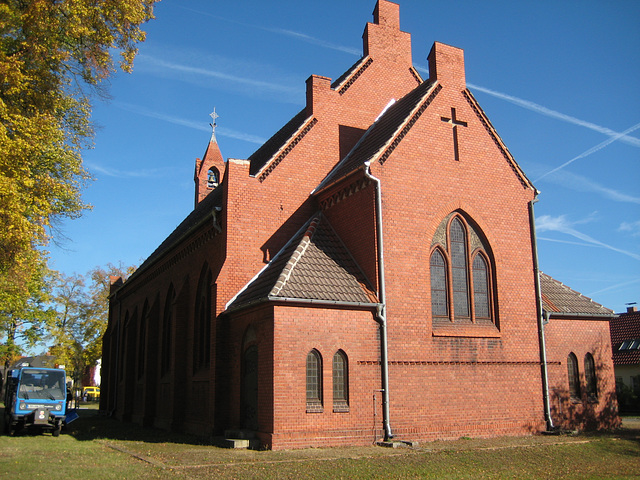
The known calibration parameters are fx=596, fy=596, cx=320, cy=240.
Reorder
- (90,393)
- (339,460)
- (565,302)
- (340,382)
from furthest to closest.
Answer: (90,393), (565,302), (340,382), (339,460)

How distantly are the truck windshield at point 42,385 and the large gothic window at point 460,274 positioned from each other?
42.9ft

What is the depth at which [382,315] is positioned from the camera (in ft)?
52.5

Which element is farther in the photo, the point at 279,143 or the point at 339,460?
the point at 279,143

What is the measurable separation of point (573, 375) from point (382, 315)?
25.7 feet

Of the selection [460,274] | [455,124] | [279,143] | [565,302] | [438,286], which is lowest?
[565,302]

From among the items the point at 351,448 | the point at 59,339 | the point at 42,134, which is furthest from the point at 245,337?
the point at 59,339

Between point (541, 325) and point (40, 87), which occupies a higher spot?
point (40, 87)

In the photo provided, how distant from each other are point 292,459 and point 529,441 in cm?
714

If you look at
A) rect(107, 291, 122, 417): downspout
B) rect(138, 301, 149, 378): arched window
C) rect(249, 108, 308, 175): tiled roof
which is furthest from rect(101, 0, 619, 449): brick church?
rect(107, 291, 122, 417): downspout

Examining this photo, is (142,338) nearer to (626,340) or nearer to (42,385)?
(42,385)

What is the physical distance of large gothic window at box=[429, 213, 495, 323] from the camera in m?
17.5

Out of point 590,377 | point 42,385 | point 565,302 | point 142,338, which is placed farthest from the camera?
point 142,338

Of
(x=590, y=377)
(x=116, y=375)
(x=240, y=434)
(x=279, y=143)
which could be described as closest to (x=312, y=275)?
(x=240, y=434)

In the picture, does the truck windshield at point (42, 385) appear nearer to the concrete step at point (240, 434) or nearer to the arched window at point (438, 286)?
the concrete step at point (240, 434)
